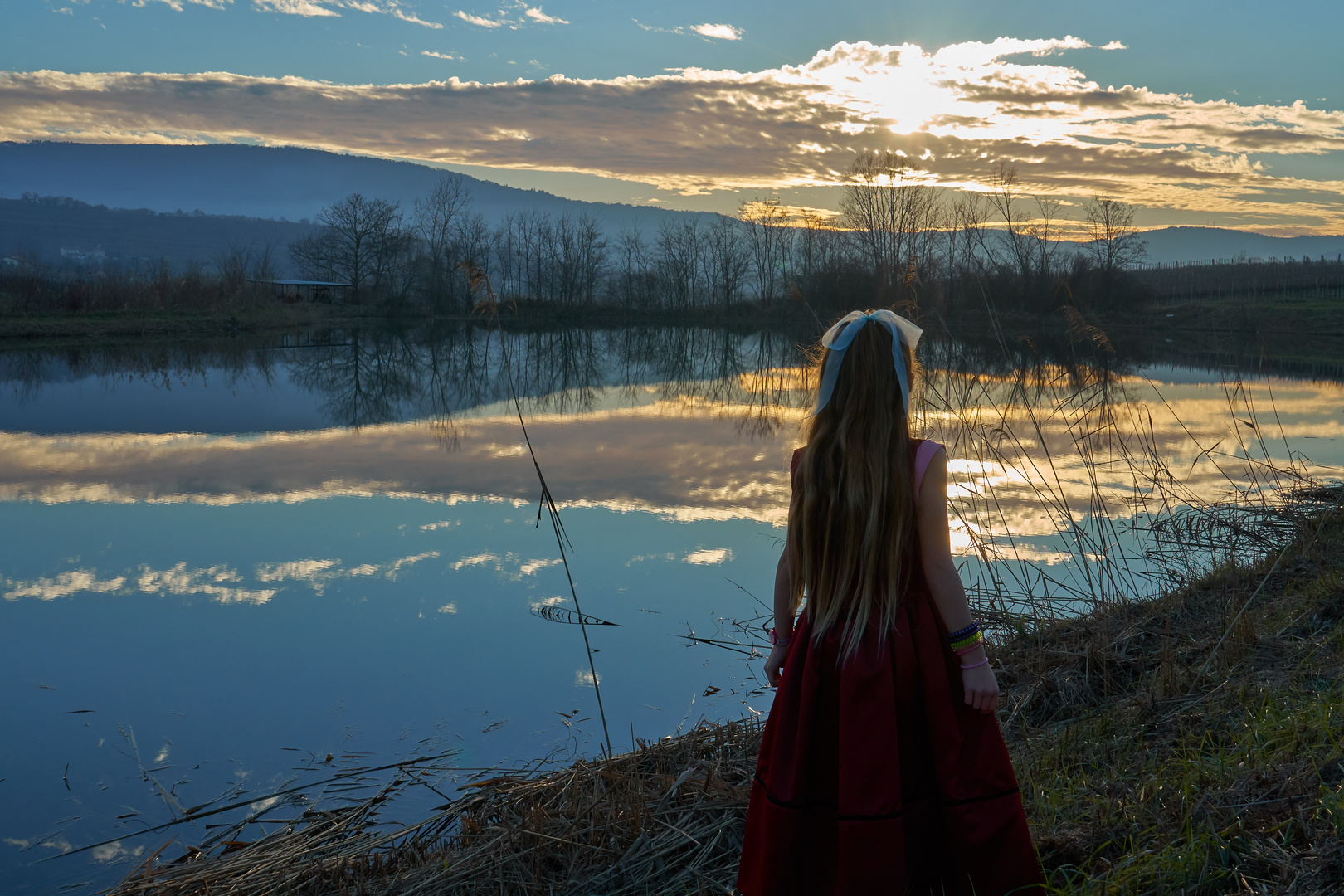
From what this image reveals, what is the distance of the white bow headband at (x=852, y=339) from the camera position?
1.91 m

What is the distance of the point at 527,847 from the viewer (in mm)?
2594

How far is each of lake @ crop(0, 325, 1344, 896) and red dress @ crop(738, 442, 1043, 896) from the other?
134 cm

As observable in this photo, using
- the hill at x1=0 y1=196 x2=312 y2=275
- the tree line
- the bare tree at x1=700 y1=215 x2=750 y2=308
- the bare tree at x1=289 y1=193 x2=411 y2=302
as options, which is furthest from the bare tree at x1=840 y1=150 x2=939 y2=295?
the hill at x1=0 y1=196 x2=312 y2=275

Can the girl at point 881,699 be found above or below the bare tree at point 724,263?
below

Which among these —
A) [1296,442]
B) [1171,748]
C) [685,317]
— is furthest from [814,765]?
[685,317]

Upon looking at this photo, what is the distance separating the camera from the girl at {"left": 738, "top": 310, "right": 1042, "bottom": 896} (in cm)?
181

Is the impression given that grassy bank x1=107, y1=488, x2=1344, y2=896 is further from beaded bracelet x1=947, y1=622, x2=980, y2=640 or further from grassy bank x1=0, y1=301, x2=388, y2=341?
grassy bank x1=0, y1=301, x2=388, y2=341

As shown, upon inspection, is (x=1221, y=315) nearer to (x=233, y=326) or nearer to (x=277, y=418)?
(x=277, y=418)

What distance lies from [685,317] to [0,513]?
39900 mm

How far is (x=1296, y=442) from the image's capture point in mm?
9805

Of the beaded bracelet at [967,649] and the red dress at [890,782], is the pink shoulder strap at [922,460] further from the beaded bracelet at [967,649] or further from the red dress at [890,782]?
the beaded bracelet at [967,649]

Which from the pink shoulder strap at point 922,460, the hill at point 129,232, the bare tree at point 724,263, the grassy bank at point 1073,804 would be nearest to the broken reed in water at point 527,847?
the grassy bank at point 1073,804

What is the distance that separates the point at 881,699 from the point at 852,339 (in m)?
0.80

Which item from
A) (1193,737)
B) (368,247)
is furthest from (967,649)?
(368,247)
